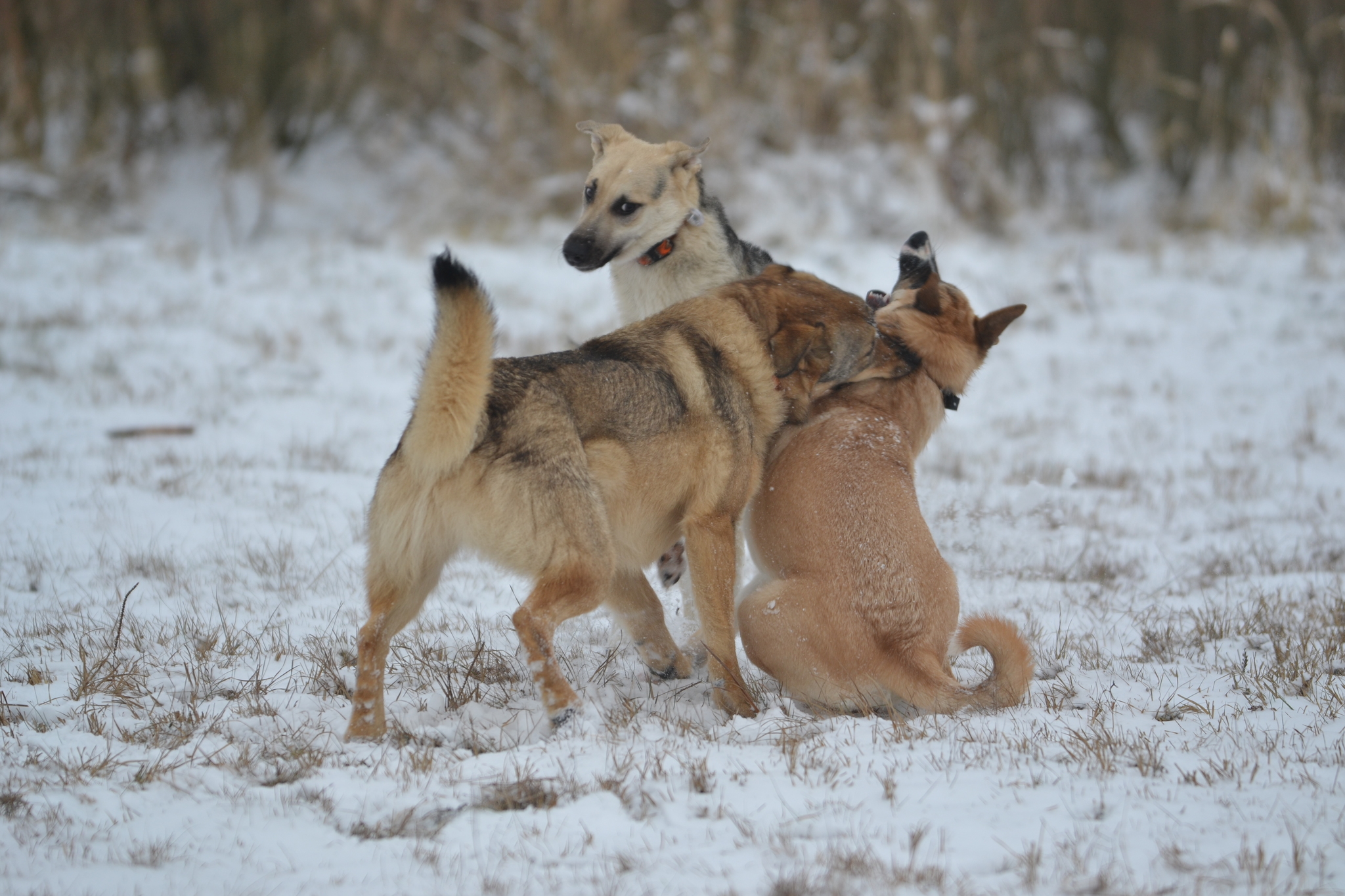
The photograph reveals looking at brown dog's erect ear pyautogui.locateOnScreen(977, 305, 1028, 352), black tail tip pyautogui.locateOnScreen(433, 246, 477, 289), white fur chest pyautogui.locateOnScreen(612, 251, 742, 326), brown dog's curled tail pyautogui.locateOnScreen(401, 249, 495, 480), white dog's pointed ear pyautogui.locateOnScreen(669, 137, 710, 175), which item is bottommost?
brown dog's curled tail pyautogui.locateOnScreen(401, 249, 495, 480)

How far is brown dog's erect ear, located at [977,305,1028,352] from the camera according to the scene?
4.67m

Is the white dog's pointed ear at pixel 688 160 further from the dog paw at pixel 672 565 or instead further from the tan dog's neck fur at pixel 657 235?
the dog paw at pixel 672 565

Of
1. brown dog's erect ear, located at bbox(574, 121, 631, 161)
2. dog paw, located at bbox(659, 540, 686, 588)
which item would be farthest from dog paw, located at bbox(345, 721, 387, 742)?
brown dog's erect ear, located at bbox(574, 121, 631, 161)

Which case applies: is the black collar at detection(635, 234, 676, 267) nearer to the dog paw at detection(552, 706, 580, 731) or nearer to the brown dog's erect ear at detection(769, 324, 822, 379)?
the brown dog's erect ear at detection(769, 324, 822, 379)

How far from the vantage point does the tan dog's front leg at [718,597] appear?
3881 millimetres

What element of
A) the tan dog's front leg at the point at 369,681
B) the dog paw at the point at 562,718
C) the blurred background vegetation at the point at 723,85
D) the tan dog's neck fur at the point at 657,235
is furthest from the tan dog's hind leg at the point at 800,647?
the blurred background vegetation at the point at 723,85

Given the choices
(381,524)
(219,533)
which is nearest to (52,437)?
(219,533)

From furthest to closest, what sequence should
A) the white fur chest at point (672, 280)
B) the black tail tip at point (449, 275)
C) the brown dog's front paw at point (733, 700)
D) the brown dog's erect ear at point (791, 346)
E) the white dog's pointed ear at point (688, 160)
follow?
the white dog's pointed ear at point (688, 160)
the white fur chest at point (672, 280)
the brown dog's erect ear at point (791, 346)
the brown dog's front paw at point (733, 700)
the black tail tip at point (449, 275)

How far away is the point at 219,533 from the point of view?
5.64 meters

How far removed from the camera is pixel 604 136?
254 inches

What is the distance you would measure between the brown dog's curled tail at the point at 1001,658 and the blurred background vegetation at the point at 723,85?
1038cm

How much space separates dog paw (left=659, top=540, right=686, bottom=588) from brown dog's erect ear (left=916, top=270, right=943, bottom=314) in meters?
1.45

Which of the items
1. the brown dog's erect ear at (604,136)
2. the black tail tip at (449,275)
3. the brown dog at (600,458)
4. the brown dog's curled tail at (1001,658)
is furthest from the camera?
the brown dog's erect ear at (604,136)

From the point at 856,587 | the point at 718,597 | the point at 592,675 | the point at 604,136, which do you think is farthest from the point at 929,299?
the point at 604,136
